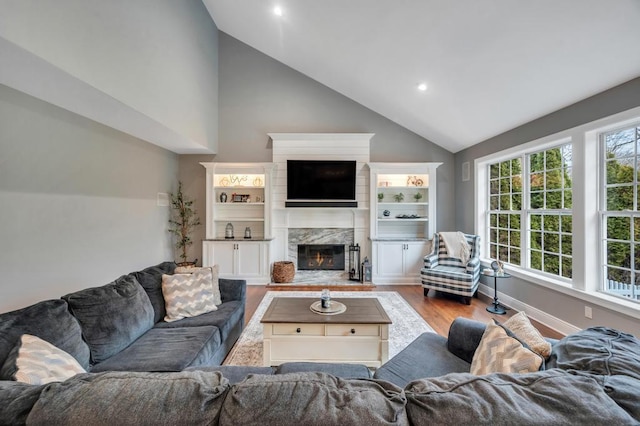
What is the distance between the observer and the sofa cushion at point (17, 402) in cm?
74

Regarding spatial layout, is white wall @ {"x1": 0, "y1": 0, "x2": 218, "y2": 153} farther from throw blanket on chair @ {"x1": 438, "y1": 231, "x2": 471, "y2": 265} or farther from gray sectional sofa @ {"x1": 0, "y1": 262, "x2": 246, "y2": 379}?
throw blanket on chair @ {"x1": 438, "y1": 231, "x2": 471, "y2": 265}

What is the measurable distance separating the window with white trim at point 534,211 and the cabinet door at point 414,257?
1.09 m

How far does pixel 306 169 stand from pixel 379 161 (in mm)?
1464

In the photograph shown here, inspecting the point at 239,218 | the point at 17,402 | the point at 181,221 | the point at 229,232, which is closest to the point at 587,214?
the point at 17,402

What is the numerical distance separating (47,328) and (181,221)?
370cm

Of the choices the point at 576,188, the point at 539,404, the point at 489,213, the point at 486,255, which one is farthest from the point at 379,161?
the point at 539,404

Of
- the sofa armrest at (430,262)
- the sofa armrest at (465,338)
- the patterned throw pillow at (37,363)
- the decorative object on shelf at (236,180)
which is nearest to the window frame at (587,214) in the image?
the sofa armrest at (430,262)

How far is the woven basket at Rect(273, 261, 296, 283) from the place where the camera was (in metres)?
4.99

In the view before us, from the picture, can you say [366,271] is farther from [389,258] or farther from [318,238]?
[318,238]

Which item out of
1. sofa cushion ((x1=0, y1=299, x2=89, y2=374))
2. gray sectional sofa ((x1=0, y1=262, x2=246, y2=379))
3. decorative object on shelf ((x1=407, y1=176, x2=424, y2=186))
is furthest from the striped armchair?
sofa cushion ((x1=0, y1=299, x2=89, y2=374))

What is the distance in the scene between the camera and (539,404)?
75 cm

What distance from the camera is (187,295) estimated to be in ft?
8.32

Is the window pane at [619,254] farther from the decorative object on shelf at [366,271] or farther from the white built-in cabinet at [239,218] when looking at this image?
the white built-in cabinet at [239,218]

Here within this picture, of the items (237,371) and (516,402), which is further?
(237,371)
